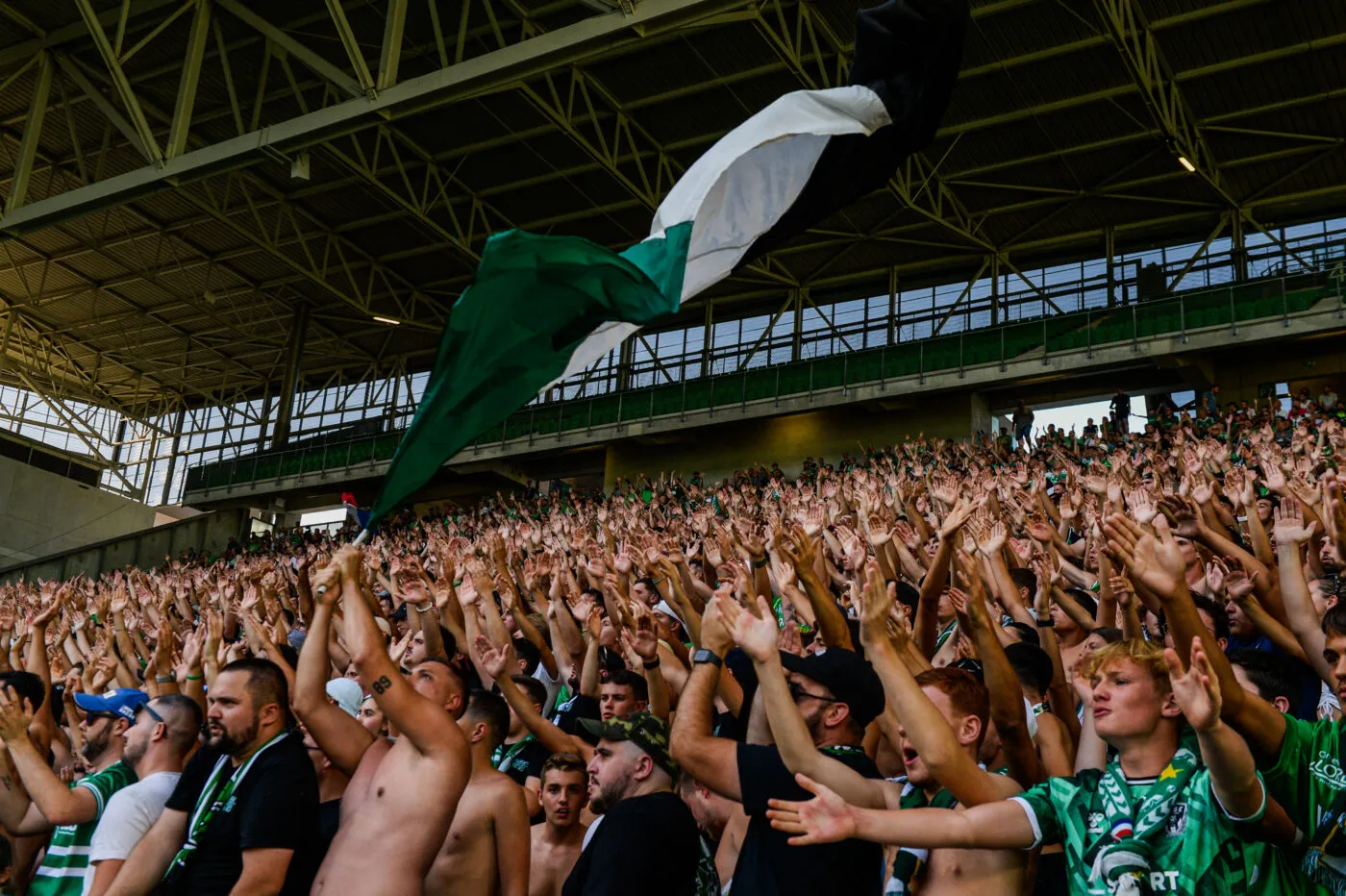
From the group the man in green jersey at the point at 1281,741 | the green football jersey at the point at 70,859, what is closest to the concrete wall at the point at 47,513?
the green football jersey at the point at 70,859

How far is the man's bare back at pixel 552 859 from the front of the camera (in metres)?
4.18

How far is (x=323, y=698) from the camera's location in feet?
13.6

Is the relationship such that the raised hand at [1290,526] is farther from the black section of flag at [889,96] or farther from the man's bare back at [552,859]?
the man's bare back at [552,859]

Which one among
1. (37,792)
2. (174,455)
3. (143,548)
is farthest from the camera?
(174,455)

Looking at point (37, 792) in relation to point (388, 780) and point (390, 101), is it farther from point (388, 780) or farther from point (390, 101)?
point (390, 101)

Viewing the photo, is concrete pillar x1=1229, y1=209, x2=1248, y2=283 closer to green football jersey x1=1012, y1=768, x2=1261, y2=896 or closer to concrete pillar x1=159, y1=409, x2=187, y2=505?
green football jersey x1=1012, y1=768, x2=1261, y2=896

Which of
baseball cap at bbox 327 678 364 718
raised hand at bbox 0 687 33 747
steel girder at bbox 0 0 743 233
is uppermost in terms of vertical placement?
steel girder at bbox 0 0 743 233

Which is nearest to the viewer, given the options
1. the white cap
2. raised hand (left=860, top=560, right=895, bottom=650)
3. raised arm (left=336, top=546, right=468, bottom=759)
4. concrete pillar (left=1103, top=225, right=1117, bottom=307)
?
raised hand (left=860, top=560, right=895, bottom=650)

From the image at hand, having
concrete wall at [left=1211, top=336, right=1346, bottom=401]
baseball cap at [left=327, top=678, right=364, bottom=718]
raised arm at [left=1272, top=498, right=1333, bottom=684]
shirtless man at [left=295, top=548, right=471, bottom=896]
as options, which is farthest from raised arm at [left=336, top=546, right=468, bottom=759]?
concrete wall at [left=1211, top=336, right=1346, bottom=401]

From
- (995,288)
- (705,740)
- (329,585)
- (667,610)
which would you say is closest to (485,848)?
(705,740)

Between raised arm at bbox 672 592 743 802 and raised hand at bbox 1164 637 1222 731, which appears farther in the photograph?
raised arm at bbox 672 592 743 802

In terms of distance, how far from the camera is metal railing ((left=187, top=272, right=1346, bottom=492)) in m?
21.3

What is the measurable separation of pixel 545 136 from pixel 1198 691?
22.3 m

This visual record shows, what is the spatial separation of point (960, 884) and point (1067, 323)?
21496 millimetres
